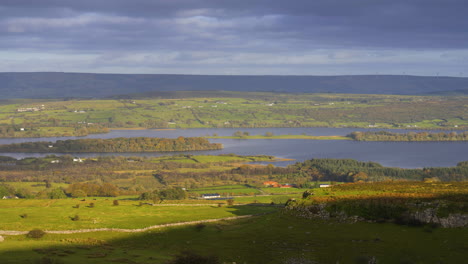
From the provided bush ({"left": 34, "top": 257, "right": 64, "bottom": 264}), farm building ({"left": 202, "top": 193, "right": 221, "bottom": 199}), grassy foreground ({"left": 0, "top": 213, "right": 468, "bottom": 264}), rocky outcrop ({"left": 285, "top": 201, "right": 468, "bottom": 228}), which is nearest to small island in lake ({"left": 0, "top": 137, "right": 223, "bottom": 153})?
farm building ({"left": 202, "top": 193, "right": 221, "bottom": 199})

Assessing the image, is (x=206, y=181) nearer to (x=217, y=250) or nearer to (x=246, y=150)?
(x=246, y=150)

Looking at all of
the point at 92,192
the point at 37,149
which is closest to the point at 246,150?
the point at 37,149

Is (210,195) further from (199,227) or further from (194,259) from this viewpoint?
(194,259)

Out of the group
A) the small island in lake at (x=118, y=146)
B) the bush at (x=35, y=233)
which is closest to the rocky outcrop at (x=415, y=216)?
the bush at (x=35, y=233)

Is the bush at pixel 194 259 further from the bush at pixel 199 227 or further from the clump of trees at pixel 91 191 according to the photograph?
the clump of trees at pixel 91 191

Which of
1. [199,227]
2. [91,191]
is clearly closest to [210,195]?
[91,191]

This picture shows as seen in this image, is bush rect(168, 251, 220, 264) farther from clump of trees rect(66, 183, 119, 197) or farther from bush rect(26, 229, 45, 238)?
clump of trees rect(66, 183, 119, 197)
